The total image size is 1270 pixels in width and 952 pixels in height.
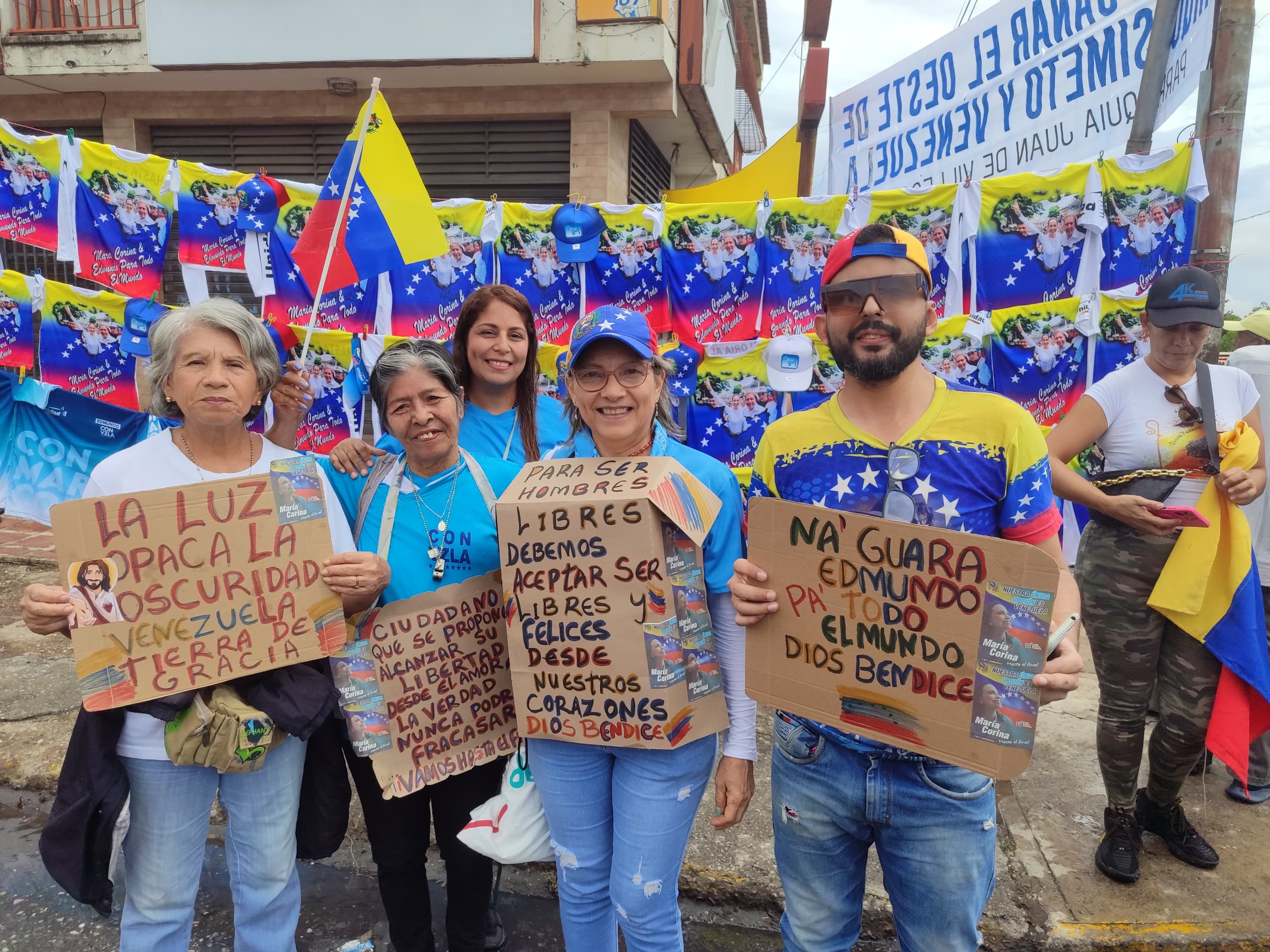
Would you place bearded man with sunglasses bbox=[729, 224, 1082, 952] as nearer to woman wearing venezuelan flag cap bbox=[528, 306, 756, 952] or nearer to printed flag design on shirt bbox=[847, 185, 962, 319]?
woman wearing venezuelan flag cap bbox=[528, 306, 756, 952]

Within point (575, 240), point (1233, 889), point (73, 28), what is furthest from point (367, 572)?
point (73, 28)

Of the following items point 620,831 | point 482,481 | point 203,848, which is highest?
point 482,481

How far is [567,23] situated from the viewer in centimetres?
841

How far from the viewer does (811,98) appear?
9047mm

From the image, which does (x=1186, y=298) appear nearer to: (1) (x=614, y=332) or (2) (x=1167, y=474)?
(2) (x=1167, y=474)

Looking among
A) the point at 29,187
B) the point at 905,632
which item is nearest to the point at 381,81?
the point at 29,187

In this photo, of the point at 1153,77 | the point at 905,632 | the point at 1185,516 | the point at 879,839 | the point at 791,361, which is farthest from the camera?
the point at 791,361

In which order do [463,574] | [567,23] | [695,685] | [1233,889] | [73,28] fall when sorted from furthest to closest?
[73,28], [567,23], [1233,889], [463,574], [695,685]

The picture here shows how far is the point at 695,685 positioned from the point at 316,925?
1855 millimetres

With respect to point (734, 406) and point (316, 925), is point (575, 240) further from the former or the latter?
point (316, 925)

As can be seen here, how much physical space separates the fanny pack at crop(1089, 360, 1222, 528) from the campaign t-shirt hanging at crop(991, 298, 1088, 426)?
6.11ft

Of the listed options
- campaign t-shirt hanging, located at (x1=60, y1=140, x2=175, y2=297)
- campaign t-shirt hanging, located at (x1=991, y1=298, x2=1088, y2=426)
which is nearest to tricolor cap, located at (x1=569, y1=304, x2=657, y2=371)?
campaign t-shirt hanging, located at (x1=991, y1=298, x2=1088, y2=426)

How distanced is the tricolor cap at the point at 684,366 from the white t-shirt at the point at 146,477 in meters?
3.31

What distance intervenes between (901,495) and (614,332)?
2.42ft
